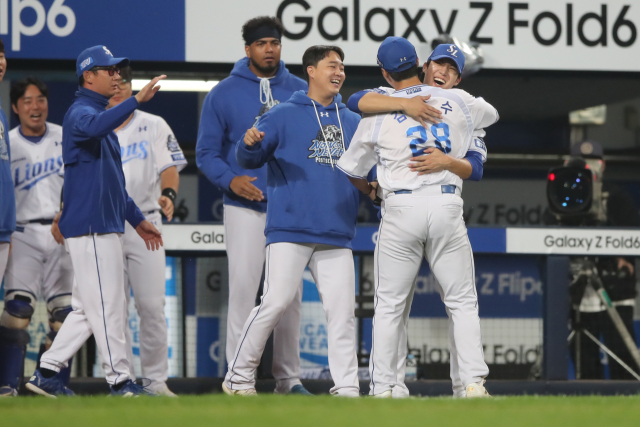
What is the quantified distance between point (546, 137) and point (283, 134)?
6.39 m

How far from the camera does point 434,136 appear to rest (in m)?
3.78

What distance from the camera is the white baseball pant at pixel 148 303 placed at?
4.75m

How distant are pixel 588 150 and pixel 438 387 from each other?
6.41ft

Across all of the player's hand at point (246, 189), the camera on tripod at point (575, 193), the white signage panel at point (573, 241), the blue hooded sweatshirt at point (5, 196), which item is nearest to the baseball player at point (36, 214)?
the blue hooded sweatshirt at point (5, 196)

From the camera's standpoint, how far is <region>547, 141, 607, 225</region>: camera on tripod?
5.93 m

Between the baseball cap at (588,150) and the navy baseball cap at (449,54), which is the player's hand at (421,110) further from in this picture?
the baseball cap at (588,150)

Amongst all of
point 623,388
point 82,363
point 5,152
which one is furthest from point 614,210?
point 5,152

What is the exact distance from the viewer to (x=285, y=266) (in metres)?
4.13

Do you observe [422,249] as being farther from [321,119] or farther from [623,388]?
[623,388]

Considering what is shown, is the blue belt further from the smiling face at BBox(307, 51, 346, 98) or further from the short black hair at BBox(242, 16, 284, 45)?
the short black hair at BBox(242, 16, 284, 45)

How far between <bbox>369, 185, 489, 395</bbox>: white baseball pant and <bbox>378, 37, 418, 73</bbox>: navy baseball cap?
1.86 feet

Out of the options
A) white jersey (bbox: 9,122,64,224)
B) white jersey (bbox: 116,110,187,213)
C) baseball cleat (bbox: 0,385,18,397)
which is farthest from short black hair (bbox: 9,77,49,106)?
baseball cleat (bbox: 0,385,18,397)

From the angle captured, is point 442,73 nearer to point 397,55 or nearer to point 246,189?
point 397,55

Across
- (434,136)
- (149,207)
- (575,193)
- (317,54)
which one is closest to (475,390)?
(434,136)
